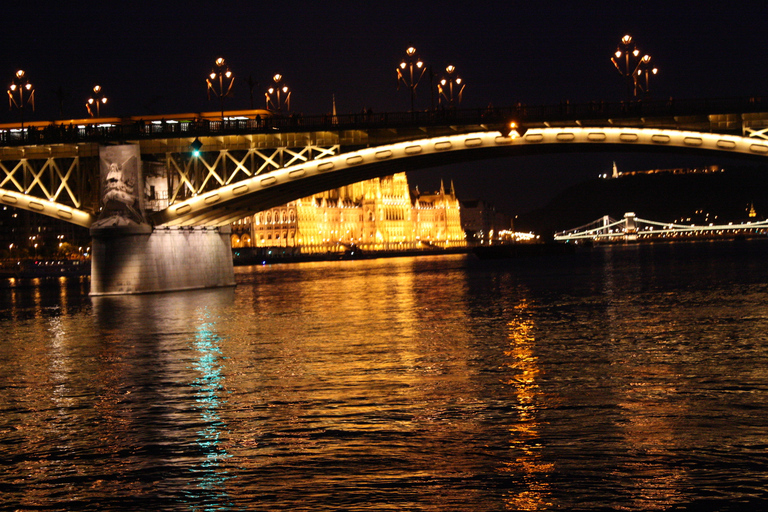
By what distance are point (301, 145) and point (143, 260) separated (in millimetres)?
10178

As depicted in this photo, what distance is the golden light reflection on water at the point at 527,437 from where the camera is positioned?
31.1ft

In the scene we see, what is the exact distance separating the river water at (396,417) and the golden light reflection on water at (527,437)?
4cm

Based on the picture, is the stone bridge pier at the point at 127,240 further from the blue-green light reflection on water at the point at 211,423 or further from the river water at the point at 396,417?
the blue-green light reflection on water at the point at 211,423

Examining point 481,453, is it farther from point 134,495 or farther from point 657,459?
point 134,495

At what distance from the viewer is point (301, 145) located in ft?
168

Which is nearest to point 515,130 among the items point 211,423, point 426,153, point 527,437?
point 426,153

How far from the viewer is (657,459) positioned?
10.7 m

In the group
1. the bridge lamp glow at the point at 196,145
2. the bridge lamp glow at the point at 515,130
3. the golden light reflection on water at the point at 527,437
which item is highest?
the bridge lamp glow at the point at 196,145

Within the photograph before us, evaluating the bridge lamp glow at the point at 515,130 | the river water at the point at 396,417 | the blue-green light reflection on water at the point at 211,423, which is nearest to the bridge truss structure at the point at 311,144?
the bridge lamp glow at the point at 515,130

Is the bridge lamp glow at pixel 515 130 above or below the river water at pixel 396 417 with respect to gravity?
above

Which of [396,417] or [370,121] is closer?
[396,417]

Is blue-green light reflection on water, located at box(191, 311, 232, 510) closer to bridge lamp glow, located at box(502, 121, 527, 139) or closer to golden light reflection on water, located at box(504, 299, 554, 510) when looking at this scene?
golden light reflection on water, located at box(504, 299, 554, 510)

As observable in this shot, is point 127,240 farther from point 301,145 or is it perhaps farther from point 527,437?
point 527,437

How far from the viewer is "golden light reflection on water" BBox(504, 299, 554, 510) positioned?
947 cm
